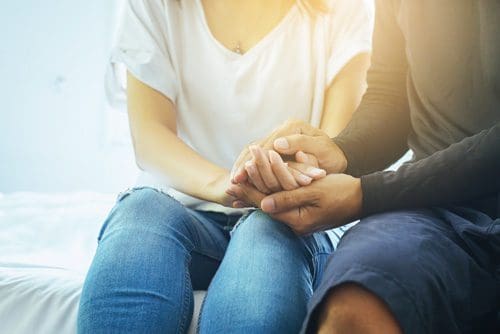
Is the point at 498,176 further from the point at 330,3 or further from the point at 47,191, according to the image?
the point at 47,191

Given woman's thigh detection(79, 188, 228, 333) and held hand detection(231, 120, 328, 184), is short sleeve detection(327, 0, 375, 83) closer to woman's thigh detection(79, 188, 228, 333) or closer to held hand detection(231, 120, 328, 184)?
held hand detection(231, 120, 328, 184)

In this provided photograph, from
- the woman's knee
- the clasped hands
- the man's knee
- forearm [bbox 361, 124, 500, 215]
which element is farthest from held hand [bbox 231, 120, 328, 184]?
the man's knee

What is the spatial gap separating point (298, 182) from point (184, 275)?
20 cm

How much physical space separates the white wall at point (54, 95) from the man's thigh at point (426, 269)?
236 cm

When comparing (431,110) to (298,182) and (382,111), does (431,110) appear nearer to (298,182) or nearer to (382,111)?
(382,111)

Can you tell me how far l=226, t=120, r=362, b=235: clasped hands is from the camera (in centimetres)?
74

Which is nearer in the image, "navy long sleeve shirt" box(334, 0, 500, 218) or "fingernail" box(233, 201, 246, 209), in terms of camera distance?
"navy long sleeve shirt" box(334, 0, 500, 218)

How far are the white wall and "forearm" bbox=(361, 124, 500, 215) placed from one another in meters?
2.30

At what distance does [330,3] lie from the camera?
3.76 ft

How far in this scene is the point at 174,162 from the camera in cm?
102

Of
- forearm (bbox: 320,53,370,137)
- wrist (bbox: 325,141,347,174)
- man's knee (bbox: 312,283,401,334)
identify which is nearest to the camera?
man's knee (bbox: 312,283,401,334)

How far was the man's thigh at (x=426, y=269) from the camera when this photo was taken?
50 centimetres

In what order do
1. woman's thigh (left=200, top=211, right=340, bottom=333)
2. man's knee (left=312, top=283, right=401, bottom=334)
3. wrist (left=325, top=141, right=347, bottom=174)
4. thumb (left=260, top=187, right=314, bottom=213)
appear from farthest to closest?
wrist (left=325, top=141, right=347, bottom=174), thumb (left=260, top=187, right=314, bottom=213), woman's thigh (left=200, top=211, right=340, bottom=333), man's knee (left=312, top=283, right=401, bottom=334)

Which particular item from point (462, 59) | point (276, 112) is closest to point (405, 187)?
point (462, 59)
